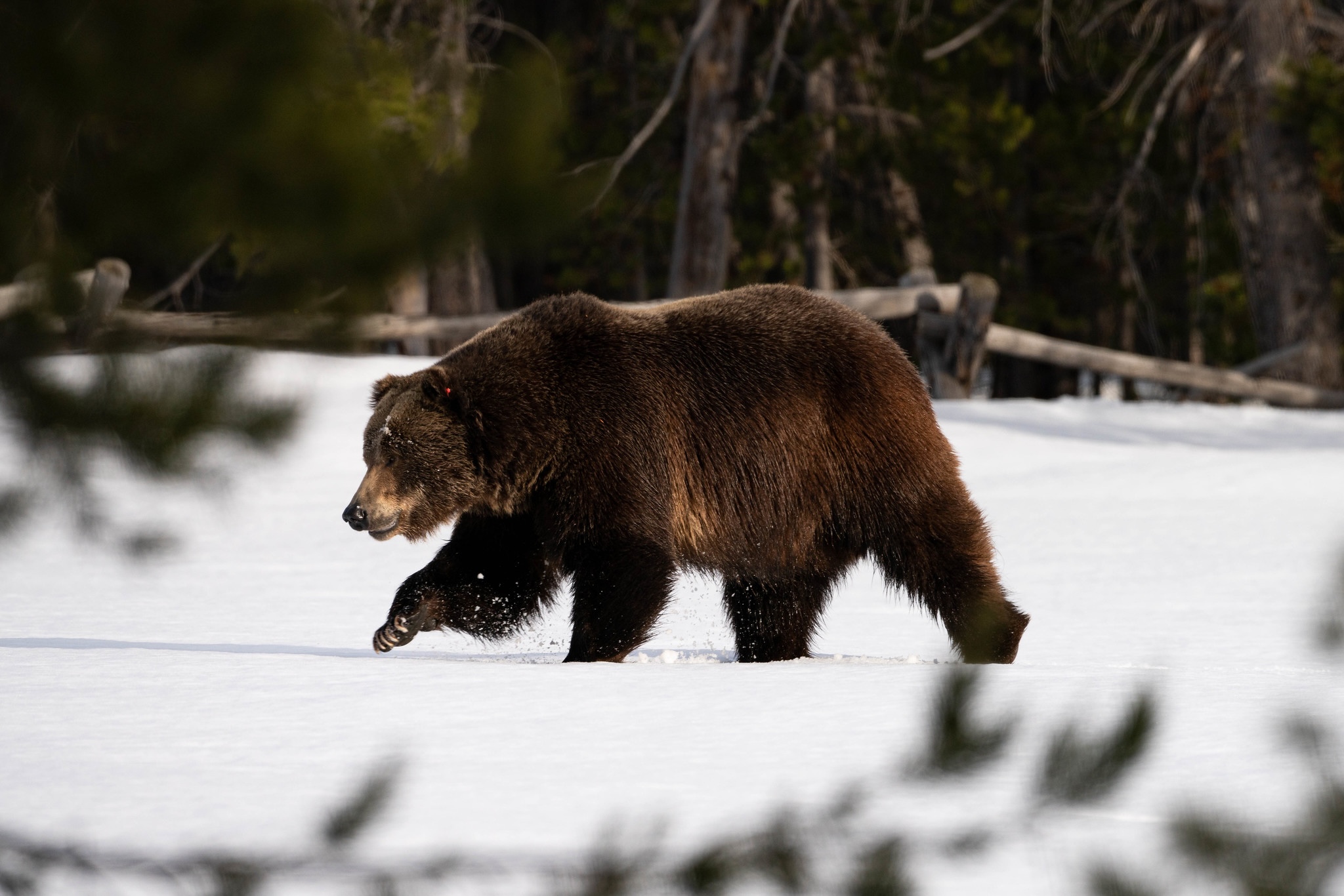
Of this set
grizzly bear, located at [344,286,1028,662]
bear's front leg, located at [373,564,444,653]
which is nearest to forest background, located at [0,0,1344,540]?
grizzly bear, located at [344,286,1028,662]

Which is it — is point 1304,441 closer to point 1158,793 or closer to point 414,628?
point 414,628

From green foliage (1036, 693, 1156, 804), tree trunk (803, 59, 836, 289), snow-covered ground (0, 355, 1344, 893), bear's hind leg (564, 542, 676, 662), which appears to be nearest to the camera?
green foliage (1036, 693, 1156, 804)

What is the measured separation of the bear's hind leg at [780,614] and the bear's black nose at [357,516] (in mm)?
1368

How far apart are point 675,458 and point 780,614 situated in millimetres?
888

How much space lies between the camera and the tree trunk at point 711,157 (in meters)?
16.4

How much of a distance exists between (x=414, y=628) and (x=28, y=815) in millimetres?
2457

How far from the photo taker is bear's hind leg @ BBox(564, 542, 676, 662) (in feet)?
16.3

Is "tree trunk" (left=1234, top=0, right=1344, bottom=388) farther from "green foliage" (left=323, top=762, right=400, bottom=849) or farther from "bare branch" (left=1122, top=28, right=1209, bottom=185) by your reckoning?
"green foliage" (left=323, top=762, right=400, bottom=849)

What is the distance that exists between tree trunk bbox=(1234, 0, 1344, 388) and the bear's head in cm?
1130

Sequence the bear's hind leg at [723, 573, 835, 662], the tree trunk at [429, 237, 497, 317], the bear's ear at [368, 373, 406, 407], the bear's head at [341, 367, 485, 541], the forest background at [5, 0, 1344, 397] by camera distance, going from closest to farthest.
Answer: the bear's head at [341, 367, 485, 541] → the bear's ear at [368, 373, 406, 407] → the bear's hind leg at [723, 573, 835, 662] → the forest background at [5, 0, 1344, 397] → the tree trunk at [429, 237, 497, 317]

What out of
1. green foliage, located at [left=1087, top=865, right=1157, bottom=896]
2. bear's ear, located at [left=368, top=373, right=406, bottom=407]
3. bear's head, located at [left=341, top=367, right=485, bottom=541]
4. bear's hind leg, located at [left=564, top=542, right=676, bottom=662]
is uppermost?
bear's ear, located at [left=368, top=373, right=406, bottom=407]

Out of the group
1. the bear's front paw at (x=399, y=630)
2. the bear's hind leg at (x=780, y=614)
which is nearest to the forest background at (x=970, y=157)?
the bear's hind leg at (x=780, y=614)

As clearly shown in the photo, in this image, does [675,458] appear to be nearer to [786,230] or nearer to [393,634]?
[393,634]

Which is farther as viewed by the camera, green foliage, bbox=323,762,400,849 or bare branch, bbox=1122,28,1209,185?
bare branch, bbox=1122,28,1209,185
